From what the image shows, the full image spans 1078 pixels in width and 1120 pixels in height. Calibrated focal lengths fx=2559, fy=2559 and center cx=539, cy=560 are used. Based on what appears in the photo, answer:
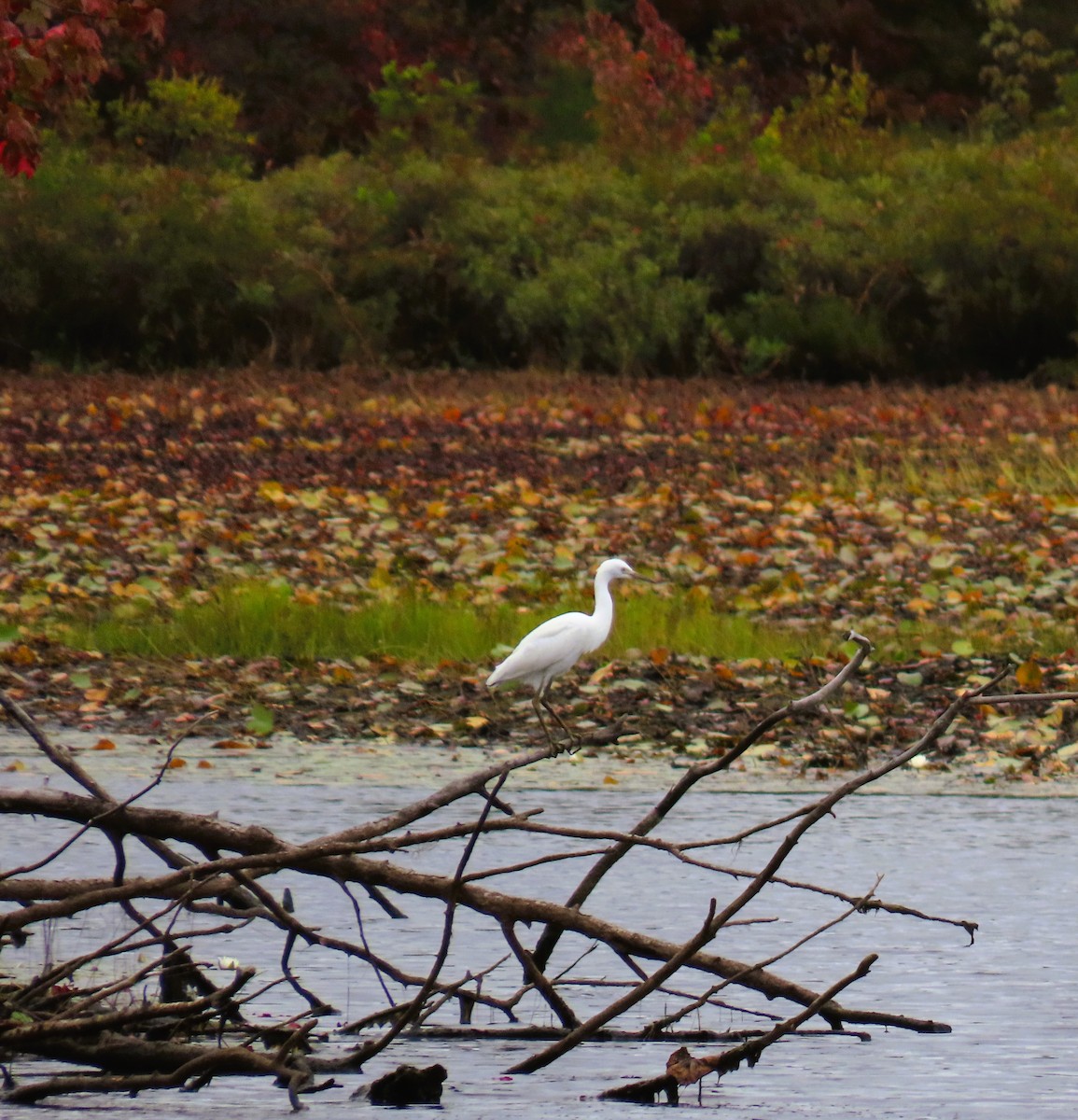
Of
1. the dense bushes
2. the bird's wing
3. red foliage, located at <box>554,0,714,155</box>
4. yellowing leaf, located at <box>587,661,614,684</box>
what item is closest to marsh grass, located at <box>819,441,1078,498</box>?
the dense bushes

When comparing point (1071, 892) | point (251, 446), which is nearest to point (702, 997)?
point (1071, 892)

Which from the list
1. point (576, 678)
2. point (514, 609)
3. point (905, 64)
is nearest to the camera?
point (576, 678)

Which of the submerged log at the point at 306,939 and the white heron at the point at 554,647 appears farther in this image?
the white heron at the point at 554,647

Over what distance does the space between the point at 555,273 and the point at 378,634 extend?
13519mm

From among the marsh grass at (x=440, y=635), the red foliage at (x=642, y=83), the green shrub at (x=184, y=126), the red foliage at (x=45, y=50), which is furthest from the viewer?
the red foliage at (x=642, y=83)

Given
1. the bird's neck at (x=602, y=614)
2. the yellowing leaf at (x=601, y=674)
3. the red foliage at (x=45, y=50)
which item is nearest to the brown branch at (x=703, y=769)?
the bird's neck at (x=602, y=614)

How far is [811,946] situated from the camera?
25.4 feet

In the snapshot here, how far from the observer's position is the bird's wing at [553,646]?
32.8 feet

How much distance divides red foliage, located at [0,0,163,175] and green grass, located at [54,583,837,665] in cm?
332

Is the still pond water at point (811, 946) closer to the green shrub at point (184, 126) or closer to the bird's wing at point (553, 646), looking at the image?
the bird's wing at point (553, 646)

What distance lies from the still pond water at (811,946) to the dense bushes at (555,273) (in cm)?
1637

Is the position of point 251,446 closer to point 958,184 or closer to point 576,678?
point 576,678

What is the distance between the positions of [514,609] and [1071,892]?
6240mm

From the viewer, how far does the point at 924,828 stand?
9758mm
